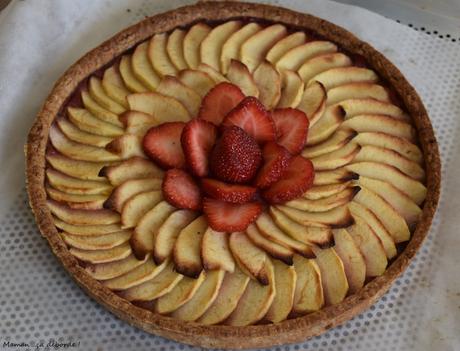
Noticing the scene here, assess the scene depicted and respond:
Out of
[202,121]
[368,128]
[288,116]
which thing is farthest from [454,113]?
[202,121]

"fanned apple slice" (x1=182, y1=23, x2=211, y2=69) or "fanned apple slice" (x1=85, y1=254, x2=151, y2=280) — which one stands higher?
"fanned apple slice" (x1=182, y1=23, x2=211, y2=69)

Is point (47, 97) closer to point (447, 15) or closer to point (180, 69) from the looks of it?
point (180, 69)

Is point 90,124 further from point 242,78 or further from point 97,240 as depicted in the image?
point 242,78

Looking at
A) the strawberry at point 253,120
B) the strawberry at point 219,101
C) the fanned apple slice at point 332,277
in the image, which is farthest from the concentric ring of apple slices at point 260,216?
the strawberry at point 253,120

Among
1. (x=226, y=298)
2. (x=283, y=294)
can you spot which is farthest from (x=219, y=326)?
(x=283, y=294)

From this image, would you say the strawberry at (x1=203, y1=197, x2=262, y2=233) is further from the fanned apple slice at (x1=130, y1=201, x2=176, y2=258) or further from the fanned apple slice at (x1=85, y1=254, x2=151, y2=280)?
the fanned apple slice at (x1=85, y1=254, x2=151, y2=280)

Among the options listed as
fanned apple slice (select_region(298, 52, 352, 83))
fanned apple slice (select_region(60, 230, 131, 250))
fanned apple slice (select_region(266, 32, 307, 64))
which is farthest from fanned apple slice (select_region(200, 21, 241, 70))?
fanned apple slice (select_region(60, 230, 131, 250))
